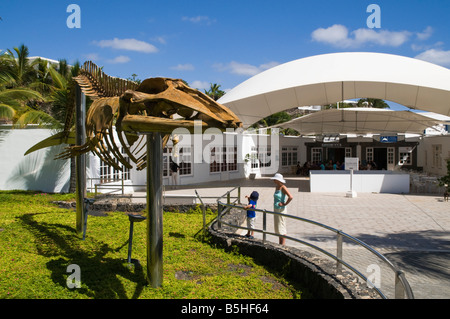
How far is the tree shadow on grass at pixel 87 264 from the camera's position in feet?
15.6

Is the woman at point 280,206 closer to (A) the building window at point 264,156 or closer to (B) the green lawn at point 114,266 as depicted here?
(B) the green lawn at point 114,266

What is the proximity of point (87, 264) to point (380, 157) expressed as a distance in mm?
32046

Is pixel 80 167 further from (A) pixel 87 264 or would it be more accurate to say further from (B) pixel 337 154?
(B) pixel 337 154

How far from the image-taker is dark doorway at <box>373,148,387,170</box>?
32781 mm

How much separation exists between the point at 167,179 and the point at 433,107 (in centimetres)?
1480

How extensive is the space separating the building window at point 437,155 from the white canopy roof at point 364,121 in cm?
169

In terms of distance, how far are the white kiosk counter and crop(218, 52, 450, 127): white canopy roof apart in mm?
4491

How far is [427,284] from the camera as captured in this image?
18.3 feet

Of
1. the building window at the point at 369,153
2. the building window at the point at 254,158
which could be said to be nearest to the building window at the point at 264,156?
the building window at the point at 254,158

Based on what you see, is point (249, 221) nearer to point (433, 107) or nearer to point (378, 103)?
point (433, 107)

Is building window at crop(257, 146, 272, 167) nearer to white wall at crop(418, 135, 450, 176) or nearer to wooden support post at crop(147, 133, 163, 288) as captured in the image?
white wall at crop(418, 135, 450, 176)

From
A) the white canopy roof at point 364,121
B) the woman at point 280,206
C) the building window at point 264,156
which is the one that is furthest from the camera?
the building window at point 264,156

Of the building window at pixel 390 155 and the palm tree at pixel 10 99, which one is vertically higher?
the palm tree at pixel 10 99
